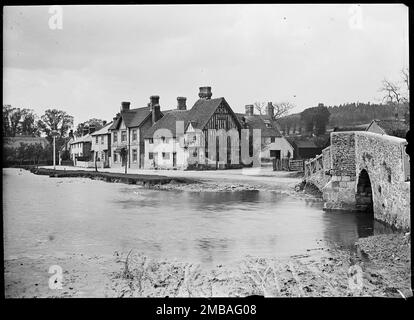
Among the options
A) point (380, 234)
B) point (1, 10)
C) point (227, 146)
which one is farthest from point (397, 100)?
point (1, 10)

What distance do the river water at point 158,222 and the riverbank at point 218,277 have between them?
0.14 metres

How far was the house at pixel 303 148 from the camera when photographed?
6.19 metres

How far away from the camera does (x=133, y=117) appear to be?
5.38 metres

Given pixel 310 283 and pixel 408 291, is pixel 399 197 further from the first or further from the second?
pixel 310 283

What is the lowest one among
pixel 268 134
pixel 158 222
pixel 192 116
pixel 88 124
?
pixel 158 222

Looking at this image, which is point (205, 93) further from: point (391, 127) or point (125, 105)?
point (391, 127)

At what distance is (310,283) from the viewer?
459cm

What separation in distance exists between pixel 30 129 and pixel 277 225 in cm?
323

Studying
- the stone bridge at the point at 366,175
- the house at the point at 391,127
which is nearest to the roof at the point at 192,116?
the stone bridge at the point at 366,175

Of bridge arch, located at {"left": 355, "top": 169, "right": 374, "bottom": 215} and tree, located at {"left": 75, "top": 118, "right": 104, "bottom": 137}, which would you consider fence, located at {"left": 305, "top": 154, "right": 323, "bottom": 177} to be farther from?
tree, located at {"left": 75, "top": 118, "right": 104, "bottom": 137}

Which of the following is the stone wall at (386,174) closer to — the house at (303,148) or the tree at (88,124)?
the house at (303,148)

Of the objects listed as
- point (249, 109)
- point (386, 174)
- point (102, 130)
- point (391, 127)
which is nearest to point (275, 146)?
A: point (249, 109)

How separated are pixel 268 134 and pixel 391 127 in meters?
1.62

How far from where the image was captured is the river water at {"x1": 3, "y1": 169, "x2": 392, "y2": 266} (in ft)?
→ 16.3
